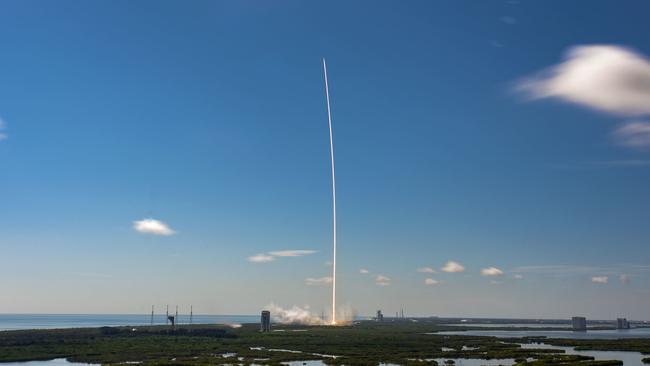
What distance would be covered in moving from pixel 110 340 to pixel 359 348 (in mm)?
71921

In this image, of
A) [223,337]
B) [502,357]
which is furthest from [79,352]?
[502,357]

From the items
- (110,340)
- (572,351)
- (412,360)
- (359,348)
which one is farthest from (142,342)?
(572,351)

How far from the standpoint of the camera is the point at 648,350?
143 m

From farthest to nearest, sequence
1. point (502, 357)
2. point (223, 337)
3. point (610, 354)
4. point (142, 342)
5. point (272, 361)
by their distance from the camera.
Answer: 1. point (223, 337)
2. point (142, 342)
3. point (610, 354)
4. point (502, 357)
5. point (272, 361)

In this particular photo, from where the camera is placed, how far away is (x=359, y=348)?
143875mm

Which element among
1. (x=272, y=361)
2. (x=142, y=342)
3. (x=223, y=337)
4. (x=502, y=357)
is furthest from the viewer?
(x=223, y=337)

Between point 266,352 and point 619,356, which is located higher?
point 266,352

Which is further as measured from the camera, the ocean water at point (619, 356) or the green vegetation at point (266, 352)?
the ocean water at point (619, 356)

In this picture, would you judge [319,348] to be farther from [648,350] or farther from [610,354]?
[648,350]

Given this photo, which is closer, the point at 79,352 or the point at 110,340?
the point at 79,352

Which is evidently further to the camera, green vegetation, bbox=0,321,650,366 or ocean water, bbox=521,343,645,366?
ocean water, bbox=521,343,645,366

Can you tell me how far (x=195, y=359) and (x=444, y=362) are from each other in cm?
4946

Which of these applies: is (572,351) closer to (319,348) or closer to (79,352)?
(319,348)

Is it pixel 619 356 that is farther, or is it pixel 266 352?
pixel 266 352
